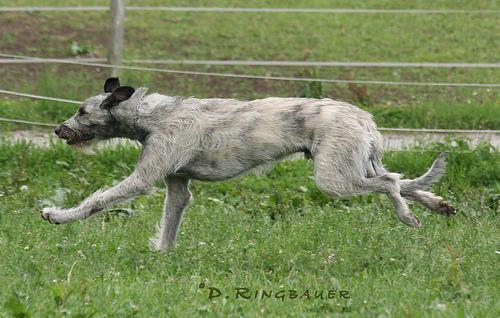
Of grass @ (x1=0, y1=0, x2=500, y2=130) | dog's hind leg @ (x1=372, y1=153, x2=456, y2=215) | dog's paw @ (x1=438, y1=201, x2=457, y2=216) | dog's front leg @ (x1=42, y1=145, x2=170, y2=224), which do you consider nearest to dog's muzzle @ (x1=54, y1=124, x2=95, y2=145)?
dog's front leg @ (x1=42, y1=145, x2=170, y2=224)

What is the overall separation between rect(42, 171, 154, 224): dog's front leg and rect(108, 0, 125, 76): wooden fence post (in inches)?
218

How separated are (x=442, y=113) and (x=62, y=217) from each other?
258 inches

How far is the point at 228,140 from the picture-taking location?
799 centimetres

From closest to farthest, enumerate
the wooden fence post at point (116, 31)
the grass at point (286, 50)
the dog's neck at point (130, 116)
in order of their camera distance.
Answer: the dog's neck at point (130, 116), the wooden fence post at point (116, 31), the grass at point (286, 50)

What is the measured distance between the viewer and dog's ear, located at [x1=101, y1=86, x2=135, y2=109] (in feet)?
26.2

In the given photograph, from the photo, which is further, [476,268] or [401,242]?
[401,242]

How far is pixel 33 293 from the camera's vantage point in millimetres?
6547

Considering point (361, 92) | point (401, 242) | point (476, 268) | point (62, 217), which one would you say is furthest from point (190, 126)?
point (361, 92)

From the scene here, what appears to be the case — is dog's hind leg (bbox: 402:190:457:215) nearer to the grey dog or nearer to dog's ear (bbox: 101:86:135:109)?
the grey dog

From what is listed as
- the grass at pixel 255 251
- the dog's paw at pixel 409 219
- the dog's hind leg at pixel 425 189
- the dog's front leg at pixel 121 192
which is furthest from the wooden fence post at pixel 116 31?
the dog's paw at pixel 409 219

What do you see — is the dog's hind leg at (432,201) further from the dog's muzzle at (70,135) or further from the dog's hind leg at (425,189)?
the dog's muzzle at (70,135)

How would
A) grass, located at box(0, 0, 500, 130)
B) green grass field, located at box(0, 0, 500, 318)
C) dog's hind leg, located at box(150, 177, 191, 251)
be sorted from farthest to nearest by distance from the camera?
grass, located at box(0, 0, 500, 130)
dog's hind leg, located at box(150, 177, 191, 251)
green grass field, located at box(0, 0, 500, 318)

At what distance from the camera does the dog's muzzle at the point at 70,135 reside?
8109mm

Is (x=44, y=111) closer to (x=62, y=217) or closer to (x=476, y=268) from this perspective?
(x=62, y=217)
